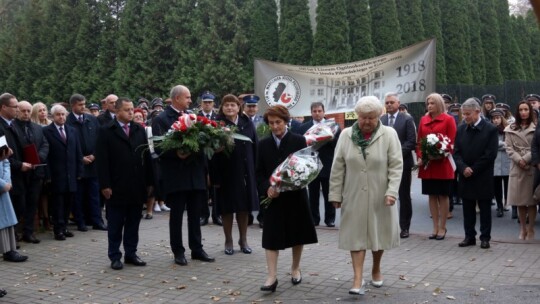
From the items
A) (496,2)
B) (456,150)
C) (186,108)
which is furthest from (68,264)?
(496,2)

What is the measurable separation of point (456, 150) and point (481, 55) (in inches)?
858

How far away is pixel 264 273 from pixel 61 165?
4337 millimetres

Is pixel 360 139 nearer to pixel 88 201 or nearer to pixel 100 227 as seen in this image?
pixel 100 227

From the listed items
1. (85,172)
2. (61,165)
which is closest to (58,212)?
(61,165)

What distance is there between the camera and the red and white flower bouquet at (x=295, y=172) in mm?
6770

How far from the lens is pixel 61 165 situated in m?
10.4

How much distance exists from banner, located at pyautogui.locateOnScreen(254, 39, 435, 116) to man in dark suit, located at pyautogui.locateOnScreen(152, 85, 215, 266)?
6087 millimetres

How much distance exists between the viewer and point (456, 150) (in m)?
9.65

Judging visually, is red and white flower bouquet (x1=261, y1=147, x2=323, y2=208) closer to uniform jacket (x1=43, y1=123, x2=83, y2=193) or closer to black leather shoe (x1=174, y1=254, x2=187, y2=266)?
black leather shoe (x1=174, y1=254, x2=187, y2=266)

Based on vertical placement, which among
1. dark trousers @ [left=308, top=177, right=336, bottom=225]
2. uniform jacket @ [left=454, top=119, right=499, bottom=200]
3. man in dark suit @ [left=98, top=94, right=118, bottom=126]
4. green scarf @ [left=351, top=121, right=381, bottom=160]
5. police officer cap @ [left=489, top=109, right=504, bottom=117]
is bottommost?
dark trousers @ [left=308, top=177, right=336, bottom=225]

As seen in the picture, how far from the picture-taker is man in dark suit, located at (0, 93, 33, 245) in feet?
30.7

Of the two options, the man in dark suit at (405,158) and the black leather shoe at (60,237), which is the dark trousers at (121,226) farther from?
the man in dark suit at (405,158)

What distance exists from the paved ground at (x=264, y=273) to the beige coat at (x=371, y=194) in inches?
23.4

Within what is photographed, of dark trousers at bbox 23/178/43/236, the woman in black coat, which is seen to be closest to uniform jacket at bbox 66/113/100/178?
dark trousers at bbox 23/178/43/236
